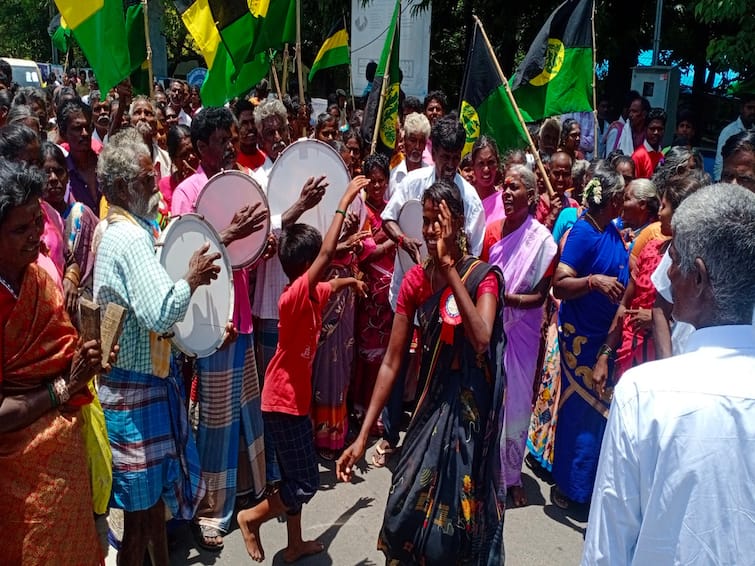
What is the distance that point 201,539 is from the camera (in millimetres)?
3584

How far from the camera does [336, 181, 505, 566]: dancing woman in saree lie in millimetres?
2605

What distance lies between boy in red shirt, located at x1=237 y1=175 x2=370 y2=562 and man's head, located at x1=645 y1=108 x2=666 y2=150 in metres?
5.44

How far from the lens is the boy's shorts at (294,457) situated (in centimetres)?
340

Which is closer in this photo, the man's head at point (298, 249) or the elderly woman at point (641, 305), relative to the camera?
the elderly woman at point (641, 305)

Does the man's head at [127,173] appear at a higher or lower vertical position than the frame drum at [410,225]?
higher

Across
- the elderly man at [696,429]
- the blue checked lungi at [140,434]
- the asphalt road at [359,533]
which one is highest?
the elderly man at [696,429]

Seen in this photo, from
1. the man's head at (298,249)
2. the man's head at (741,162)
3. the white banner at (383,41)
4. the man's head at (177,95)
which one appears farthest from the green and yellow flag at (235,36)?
the white banner at (383,41)

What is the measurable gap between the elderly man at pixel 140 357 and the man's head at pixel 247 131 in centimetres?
195

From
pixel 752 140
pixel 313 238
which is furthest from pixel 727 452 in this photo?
pixel 752 140

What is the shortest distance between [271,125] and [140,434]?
260 cm

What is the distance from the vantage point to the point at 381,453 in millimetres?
4590

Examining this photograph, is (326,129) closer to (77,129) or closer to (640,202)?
(77,129)

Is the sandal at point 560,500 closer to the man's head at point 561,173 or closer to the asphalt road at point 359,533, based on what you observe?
the asphalt road at point 359,533

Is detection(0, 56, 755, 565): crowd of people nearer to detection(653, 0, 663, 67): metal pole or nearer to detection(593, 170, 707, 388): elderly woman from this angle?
detection(593, 170, 707, 388): elderly woman
